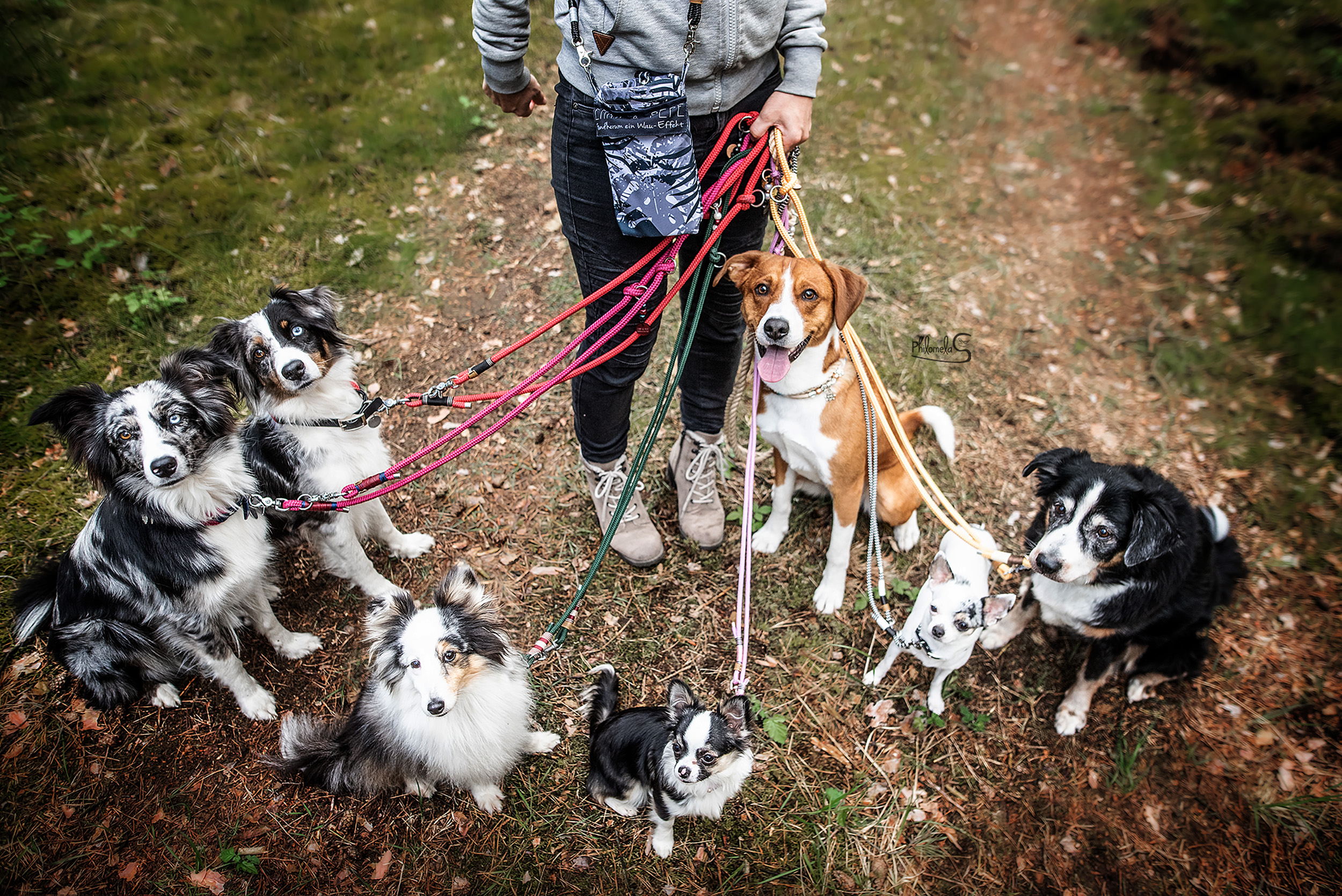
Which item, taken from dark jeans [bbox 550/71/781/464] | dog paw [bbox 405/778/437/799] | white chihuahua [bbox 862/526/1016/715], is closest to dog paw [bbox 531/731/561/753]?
dog paw [bbox 405/778/437/799]

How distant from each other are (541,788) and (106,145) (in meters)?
6.43

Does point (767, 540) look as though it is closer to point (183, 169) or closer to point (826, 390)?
point (826, 390)

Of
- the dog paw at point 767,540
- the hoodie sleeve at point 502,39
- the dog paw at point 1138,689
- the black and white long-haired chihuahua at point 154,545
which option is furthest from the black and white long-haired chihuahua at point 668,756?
the hoodie sleeve at point 502,39

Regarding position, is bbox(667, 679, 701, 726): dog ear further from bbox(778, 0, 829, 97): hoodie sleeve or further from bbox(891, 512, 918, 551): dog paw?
bbox(778, 0, 829, 97): hoodie sleeve

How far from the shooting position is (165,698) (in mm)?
3010

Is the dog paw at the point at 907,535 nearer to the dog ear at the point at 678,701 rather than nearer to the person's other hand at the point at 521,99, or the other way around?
the dog ear at the point at 678,701

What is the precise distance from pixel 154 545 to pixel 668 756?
232cm

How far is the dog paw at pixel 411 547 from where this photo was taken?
3627 millimetres

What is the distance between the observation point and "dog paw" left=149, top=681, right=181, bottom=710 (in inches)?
118

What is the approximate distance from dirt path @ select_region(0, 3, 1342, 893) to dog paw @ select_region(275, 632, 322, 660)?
2.7 inches

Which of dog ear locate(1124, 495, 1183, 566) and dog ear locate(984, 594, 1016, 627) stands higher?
dog ear locate(1124, 495, 1183, 566)

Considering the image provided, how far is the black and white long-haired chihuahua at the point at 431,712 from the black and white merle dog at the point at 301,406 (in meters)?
0.43

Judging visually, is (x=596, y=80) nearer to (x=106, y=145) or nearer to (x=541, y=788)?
(x=541, y=788)

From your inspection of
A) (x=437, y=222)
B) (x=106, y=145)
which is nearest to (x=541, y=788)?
(x=437, y=222)
